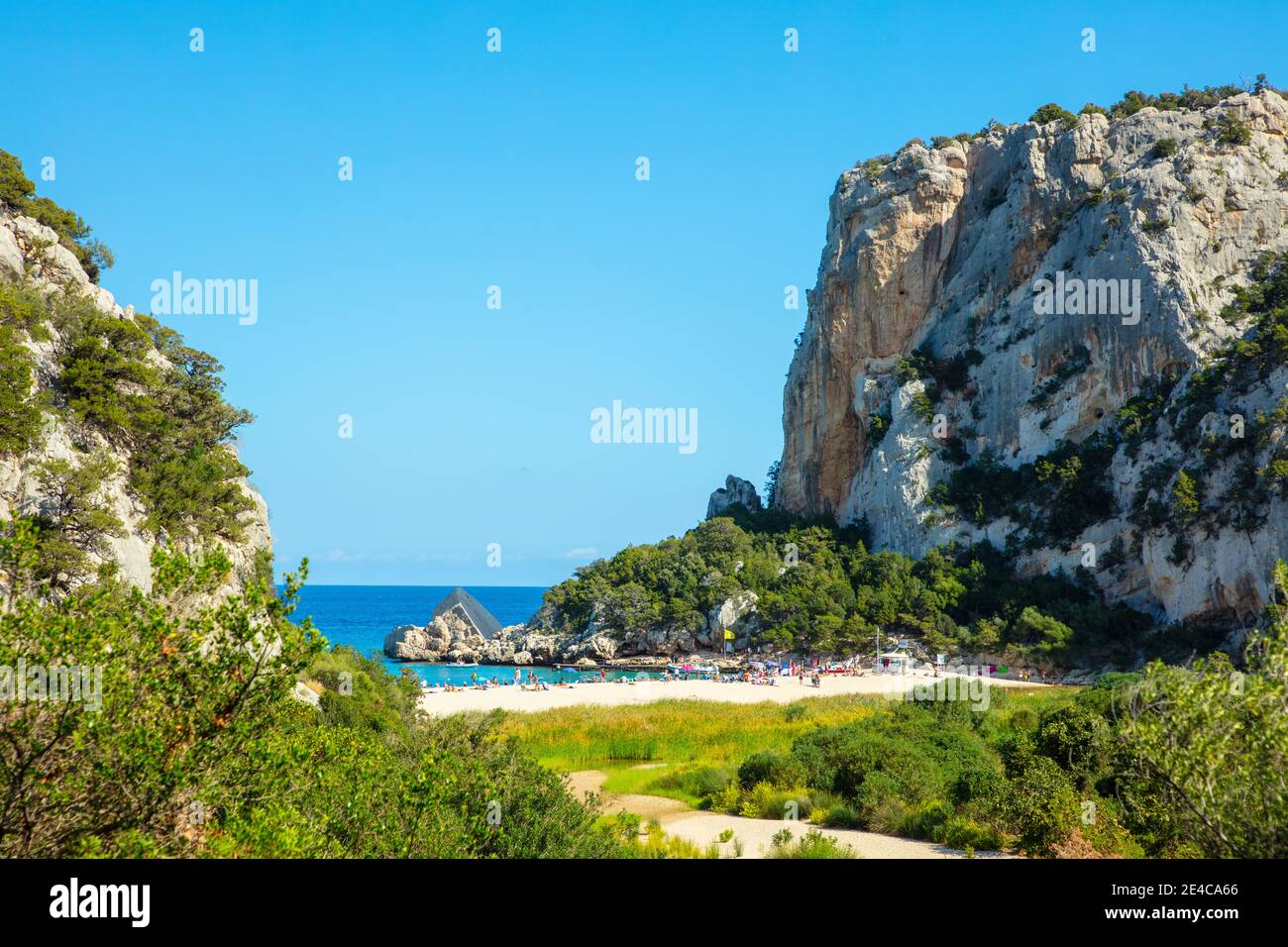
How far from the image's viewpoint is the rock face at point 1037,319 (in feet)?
180

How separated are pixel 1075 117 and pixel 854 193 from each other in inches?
707

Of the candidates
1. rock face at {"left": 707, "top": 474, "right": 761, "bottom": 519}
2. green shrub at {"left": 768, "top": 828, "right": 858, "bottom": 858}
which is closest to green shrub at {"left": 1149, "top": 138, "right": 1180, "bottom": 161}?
rock face at {"left": 707, "top": 474, "right": 761, "bottom": 519}

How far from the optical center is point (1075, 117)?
2904 inches

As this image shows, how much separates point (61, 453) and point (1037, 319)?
6181cm

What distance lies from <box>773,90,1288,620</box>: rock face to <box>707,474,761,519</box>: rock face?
26.1ft

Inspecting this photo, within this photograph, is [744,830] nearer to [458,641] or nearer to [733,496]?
[458,641]

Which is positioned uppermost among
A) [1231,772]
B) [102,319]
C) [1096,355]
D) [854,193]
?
[854,193]

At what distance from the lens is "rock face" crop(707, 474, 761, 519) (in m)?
98.3

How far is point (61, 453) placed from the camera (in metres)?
21.9

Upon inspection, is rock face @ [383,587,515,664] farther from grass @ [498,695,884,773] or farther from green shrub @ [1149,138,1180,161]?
green shrub @ [1149,138,1180,161]

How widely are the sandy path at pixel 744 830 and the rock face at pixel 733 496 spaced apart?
76148 millimetres
